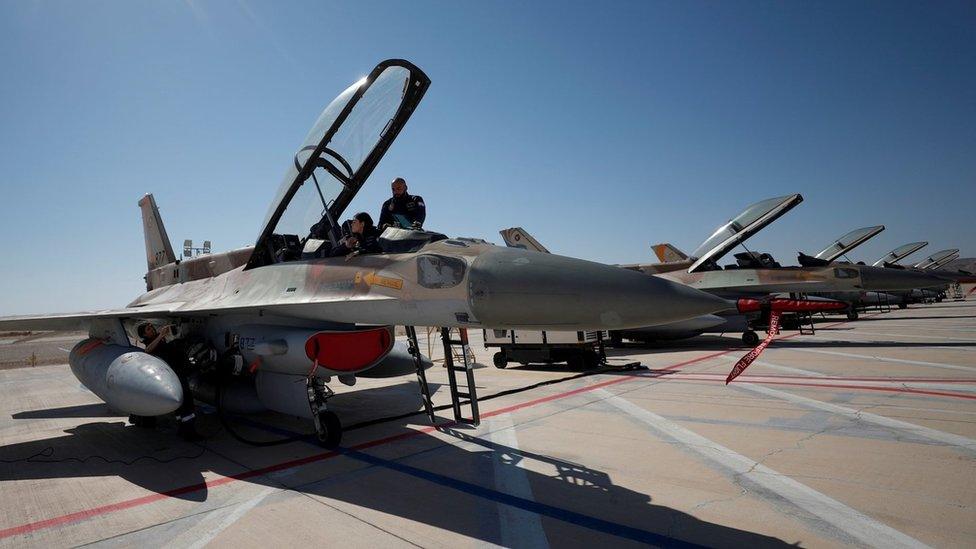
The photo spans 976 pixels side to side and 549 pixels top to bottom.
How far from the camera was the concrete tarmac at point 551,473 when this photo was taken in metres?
3.14

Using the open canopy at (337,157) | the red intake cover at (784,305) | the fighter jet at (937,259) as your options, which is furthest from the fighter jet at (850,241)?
the fighter jet at (937,259)

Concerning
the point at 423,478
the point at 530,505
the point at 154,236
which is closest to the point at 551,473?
the point at 530,505

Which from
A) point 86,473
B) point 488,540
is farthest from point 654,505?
point 86,473

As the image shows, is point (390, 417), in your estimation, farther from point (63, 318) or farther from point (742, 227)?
point (742, 227)

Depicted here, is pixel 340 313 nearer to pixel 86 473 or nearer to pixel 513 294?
pixel 513 294

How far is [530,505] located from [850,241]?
2380cm

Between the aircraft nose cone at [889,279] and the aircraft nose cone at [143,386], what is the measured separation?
57.1ft

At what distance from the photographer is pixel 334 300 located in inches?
195

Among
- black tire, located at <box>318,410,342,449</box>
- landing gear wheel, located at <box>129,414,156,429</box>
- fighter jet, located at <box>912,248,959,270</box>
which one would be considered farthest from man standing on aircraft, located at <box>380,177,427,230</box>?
fighter jet, located at <box>912,248,959,270</box>

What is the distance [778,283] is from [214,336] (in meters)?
15.0

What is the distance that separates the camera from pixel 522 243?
1686 cm

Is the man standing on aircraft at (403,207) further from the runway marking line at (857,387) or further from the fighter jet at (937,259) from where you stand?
the fighter jet at (937,259)

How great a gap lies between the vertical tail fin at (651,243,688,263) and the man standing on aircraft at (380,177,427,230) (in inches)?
757

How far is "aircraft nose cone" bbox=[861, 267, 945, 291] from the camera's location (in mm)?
14531
